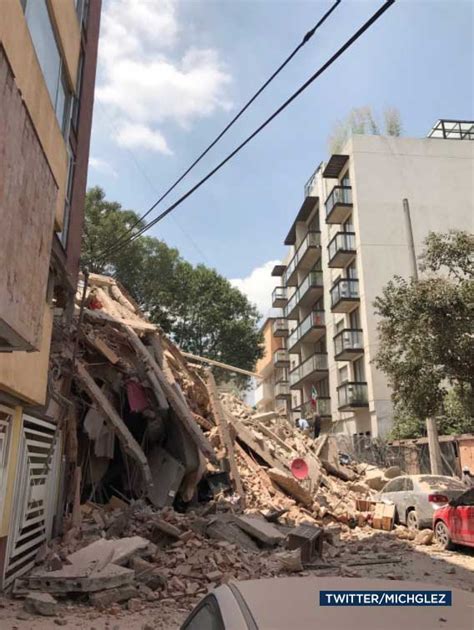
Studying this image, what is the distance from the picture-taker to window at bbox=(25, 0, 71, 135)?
24.9ft

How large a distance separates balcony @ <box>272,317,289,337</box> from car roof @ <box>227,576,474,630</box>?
50.3 m

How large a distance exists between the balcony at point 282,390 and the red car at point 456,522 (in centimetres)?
4112

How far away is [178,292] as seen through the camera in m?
37.8

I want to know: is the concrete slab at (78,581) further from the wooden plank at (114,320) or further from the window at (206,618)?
the wooden plank at (114,320)

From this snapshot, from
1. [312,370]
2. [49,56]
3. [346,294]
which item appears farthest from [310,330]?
[49,56]

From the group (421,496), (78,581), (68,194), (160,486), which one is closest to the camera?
(78,581)

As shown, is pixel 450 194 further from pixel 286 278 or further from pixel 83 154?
pixel 83 154

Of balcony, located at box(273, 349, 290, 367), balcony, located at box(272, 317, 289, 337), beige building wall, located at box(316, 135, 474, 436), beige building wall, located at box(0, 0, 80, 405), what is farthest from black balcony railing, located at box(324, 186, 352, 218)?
beige building wall, located at box(0, 0, 80, 405)

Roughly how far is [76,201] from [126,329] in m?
3.27

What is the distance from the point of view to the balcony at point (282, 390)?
52938 mm

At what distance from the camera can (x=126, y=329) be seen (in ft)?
43.0

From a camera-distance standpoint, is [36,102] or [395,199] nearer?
[36,102]

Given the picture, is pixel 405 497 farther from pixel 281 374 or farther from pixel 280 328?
pixel 281 374

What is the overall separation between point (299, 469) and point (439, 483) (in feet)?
14.1
